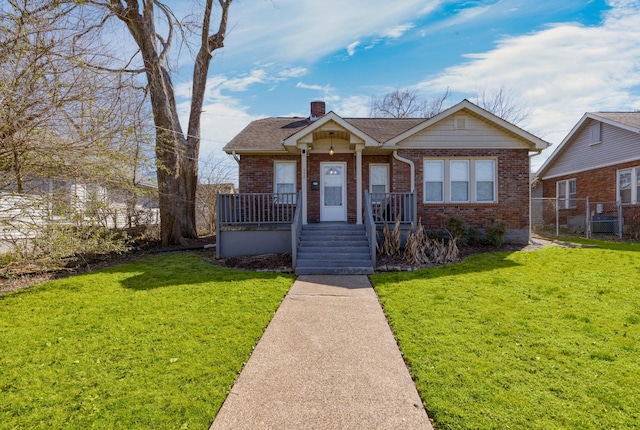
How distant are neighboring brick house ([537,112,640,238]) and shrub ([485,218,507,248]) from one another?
8089 millimetres

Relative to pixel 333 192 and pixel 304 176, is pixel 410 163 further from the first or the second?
pixel 304 176

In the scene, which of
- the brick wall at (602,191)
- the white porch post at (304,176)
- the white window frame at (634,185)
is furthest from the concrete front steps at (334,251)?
the white window frame at (634,185)

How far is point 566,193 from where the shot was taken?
758 inches

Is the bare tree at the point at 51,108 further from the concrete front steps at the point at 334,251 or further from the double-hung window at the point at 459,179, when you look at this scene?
the double-hung window at the point at 459,179

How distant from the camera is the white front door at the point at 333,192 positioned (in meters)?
12.1

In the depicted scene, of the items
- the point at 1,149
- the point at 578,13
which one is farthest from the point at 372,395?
the point at 578,13

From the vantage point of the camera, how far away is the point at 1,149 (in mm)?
5234

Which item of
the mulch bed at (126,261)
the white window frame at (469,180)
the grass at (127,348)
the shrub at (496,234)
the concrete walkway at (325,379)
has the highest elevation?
the white window frame at (469,180)

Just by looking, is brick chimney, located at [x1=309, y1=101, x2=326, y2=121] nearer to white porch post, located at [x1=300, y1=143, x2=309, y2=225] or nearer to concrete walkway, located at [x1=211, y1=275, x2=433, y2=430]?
white porch post, located at [x1=300, y1=143, x2=309, y2=225]

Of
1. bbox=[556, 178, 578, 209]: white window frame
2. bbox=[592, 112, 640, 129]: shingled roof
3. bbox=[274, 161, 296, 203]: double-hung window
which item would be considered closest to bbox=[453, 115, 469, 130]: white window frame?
bbox=[274, 161, 296, 203]: double-hung window

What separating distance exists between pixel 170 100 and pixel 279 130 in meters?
4.40

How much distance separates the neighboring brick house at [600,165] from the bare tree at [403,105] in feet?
40.9

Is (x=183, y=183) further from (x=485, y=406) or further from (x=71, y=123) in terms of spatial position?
(x=485, y=406)

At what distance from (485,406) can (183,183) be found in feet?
Answer: 40.4
